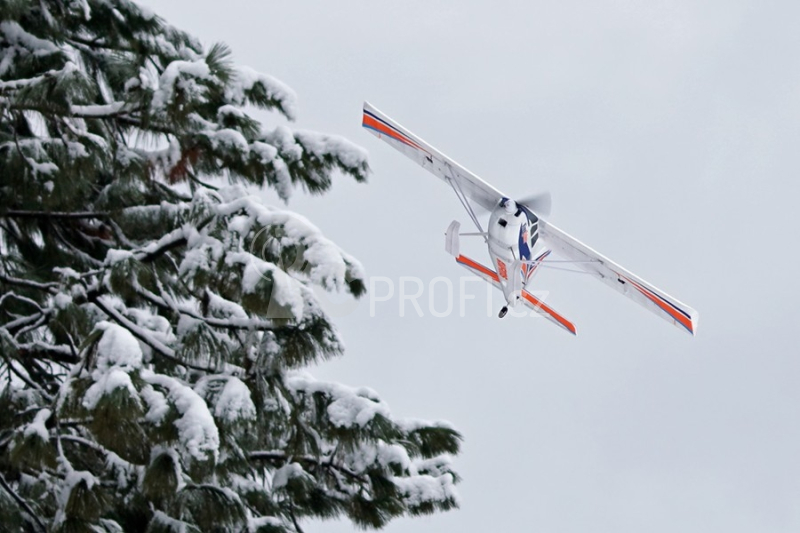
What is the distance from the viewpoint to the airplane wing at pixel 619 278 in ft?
53.5

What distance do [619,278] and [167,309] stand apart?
36.9ft

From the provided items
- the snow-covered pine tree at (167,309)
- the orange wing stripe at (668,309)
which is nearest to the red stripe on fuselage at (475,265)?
the orange wing stripe at (668,309)

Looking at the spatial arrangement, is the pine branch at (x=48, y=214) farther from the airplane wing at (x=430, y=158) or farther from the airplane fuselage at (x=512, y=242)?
the airplane wing at (x=430, y=158)

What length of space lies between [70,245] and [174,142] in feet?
6.71

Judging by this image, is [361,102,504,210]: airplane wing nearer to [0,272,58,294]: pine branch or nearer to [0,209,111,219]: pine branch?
[0,209,111,219]: pine branch

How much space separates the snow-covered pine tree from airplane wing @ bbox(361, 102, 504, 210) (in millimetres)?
7496

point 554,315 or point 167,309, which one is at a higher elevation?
point 554,315

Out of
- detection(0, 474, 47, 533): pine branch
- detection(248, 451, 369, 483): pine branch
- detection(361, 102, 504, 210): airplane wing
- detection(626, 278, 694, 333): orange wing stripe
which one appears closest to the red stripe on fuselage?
detection(361, 102, 504, 210): airplane wing

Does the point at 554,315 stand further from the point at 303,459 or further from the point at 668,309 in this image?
the point at 303,459

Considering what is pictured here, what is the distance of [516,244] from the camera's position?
49.8 feet

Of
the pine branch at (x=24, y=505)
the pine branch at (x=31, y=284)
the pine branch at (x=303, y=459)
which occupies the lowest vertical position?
the pine branch at (x=24, y=505)

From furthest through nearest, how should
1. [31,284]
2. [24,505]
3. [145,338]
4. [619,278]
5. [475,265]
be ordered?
[619,278] < [475,265] < [31,284] < [24,505] < [145,338]

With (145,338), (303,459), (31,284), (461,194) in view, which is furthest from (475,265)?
(145,338)

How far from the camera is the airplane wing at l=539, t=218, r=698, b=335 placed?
16.3 metres
